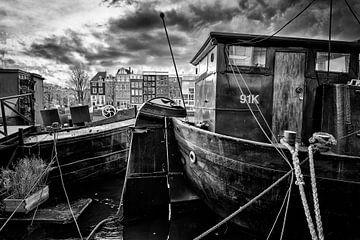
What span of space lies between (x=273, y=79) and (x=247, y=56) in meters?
0.90

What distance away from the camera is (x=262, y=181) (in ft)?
12.5

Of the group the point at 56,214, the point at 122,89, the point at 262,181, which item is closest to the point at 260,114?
the point at 262,181

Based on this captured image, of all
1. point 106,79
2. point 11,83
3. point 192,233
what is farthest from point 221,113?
point 106,79

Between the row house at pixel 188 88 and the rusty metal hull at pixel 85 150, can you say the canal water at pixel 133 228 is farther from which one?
the row house at pixel 188 88

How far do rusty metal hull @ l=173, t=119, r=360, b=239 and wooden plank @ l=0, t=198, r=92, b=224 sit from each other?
3792 mm

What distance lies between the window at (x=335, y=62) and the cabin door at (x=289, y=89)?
546mm

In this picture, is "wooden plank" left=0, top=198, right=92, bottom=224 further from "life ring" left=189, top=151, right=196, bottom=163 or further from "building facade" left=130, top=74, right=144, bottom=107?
"building facade" left=130, top=74, right=144, bottom=107

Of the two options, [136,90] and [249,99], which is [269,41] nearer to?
[249,99]

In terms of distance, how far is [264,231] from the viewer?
4.12m

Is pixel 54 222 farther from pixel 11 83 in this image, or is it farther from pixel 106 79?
pixel 106 79

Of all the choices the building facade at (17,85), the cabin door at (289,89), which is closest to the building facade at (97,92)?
the building facade at (17,85)

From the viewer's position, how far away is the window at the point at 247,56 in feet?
17.9

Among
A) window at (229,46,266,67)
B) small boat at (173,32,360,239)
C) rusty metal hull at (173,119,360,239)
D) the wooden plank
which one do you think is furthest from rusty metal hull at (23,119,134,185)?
window at (229,46,266,67)

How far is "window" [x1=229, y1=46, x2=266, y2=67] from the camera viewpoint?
5.45 metres
